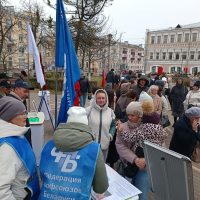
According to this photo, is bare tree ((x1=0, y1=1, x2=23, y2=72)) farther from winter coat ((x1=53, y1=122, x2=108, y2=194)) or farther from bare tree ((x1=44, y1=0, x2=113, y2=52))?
winter coat ((x1=53, y1=122, x2=108, y2=194))

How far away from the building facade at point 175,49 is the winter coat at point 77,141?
68.7 meters

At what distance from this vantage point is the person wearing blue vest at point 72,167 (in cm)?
188

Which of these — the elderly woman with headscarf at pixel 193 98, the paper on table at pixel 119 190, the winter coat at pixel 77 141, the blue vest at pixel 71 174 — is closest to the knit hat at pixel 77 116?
the winter coat at pixel 77 141

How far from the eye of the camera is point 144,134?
2990 mm

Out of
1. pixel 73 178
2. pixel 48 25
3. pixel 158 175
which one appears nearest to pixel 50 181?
pixel 73 178

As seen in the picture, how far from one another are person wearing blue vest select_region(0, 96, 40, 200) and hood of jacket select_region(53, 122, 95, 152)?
232mm

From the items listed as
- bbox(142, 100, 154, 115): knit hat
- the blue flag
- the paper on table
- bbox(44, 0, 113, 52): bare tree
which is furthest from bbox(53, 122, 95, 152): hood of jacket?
bbox(44, 0, 113, 52): bare tree

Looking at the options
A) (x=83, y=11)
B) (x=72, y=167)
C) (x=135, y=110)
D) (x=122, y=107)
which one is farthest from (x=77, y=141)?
(x=83, y=11)

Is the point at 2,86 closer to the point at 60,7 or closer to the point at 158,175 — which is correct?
the point at 60,7

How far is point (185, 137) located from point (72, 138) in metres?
2.14

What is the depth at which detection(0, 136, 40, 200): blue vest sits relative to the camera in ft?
5.81

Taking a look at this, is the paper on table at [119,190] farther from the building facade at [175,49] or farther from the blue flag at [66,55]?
the building facade at [175,49]

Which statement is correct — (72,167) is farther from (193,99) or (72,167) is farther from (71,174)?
(193,99)

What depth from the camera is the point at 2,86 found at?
206 inches
